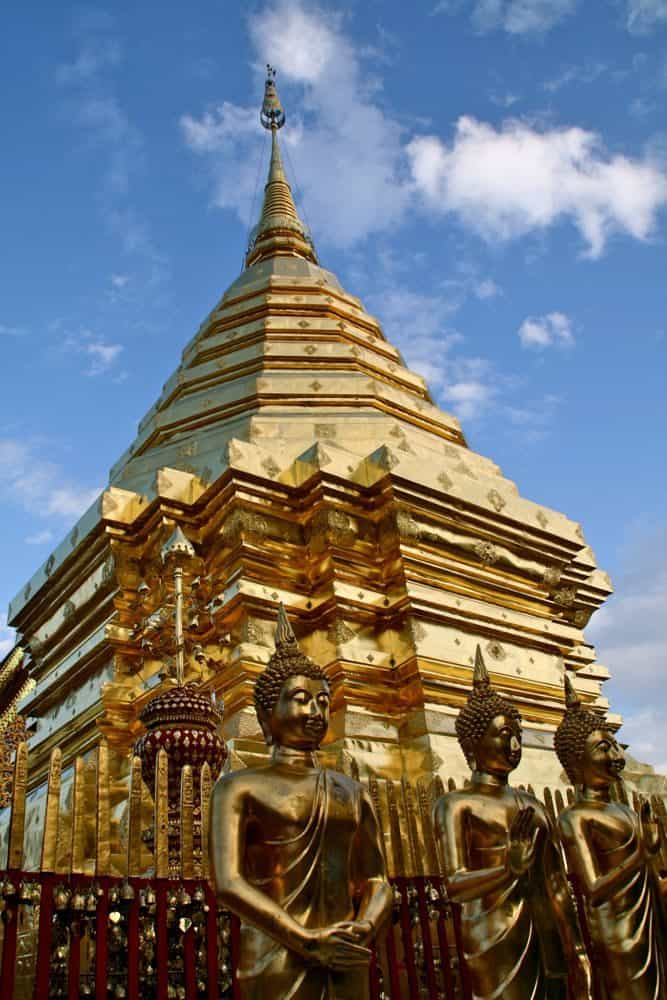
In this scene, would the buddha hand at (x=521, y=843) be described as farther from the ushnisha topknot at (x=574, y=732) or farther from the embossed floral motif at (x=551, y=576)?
the embossed floral motif at (x=551, y=576)

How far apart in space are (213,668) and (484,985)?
4318mm

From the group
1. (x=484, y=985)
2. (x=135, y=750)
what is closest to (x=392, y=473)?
(x=135, y=750)

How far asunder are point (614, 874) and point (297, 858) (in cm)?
181

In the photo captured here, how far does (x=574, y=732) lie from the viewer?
492 centimetres

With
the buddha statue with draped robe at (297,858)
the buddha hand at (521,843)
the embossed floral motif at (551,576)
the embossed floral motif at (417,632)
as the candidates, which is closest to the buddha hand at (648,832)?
the buddha hand at (521,843)

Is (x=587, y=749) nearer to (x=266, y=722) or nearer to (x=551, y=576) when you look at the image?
(x=266, y=722)

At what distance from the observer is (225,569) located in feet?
27.7

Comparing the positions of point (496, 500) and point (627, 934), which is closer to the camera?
point (627, 934)

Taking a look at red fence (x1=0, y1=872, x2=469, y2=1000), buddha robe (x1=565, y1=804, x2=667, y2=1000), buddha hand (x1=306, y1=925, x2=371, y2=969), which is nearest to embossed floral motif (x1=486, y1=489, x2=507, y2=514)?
buddha robe (x1=565, y1=804, x2=667, y2=1000)

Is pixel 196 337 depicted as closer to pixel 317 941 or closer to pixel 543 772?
pixel 543 772

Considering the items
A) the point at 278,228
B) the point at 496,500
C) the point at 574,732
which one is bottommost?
the point at 574,732

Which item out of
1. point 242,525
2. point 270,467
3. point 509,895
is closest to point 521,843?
point 509,895

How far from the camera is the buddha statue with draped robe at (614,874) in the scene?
4.37 metres

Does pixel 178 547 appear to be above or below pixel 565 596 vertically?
below
